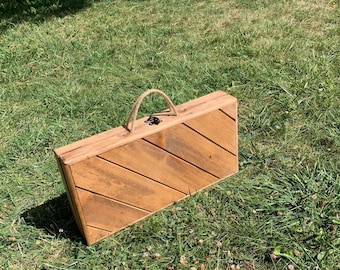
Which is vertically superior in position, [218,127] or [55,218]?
[218,127]

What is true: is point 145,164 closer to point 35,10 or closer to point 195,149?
point 195,149

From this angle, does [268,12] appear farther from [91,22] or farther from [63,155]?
[63,155]

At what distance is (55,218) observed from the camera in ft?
8.04

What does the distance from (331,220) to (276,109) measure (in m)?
1.17

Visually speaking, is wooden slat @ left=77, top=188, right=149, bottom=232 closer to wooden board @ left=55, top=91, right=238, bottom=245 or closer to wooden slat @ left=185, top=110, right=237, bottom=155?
wooden board @ left=55, top=91, right=238, bottom=245

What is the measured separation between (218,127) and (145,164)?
483mm

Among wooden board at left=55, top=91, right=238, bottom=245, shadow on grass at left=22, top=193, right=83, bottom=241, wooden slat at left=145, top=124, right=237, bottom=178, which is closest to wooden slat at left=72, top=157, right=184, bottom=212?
wooden board at left=55, top=91, right=238, bottom=245

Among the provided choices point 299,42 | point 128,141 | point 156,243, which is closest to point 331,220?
point 156,243

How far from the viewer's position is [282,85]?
3393 millimetres

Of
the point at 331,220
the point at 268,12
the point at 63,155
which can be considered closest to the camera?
the point at 63,155

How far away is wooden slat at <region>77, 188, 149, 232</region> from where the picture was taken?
211 centimetres

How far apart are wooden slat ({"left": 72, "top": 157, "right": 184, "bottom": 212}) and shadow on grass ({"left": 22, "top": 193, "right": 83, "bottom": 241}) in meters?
0.37

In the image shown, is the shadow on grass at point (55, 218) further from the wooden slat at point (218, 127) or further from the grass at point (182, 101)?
the wooden slat at point (218, 127)

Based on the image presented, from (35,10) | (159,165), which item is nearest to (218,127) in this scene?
(159,165)
